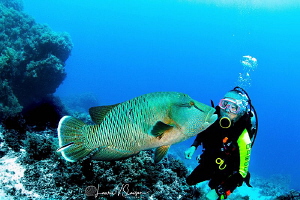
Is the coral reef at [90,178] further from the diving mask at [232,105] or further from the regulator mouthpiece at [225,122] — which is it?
the diving mask at [232,105]

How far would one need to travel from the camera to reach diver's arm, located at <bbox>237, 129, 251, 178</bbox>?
326cm

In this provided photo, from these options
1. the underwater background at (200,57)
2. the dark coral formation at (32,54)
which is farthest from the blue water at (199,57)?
the dark coral formation at (32,54)

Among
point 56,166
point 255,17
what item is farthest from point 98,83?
point 56,166

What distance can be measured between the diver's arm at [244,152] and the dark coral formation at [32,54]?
13.8 metres

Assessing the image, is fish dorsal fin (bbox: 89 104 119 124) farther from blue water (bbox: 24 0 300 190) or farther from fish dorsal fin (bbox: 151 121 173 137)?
blue water (bbox: 24 0 300 190)

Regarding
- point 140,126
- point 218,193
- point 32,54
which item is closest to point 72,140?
point 140,126

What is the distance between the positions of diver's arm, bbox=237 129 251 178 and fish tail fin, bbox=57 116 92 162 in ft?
8.89

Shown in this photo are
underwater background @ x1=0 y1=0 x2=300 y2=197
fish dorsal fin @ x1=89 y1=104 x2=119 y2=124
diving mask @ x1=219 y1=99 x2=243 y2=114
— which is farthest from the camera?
underwater background @ x1=0 y1=0 x2=300 y2=197

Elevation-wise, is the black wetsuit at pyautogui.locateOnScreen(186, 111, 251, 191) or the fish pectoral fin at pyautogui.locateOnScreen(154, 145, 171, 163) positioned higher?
the black wetsuit at pyautogui.locateOnScreen(186, 111, 251, 191)

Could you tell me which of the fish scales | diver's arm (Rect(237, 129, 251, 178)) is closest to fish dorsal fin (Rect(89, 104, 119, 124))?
the fish scales

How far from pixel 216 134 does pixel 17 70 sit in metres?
13.9

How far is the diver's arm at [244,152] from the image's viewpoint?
326 centimetres

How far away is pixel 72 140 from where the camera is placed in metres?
1.60

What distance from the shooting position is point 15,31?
1474cm
